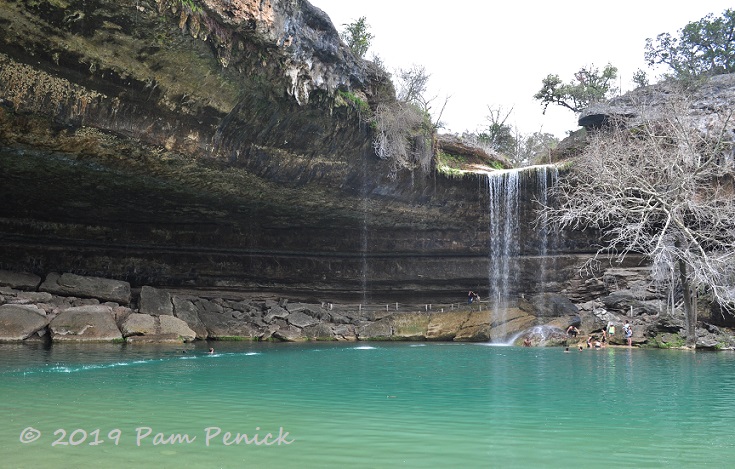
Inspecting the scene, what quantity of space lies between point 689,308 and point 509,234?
759cm

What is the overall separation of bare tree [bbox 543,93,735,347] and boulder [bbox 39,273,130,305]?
51.2ft

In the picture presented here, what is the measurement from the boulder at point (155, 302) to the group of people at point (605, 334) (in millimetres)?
14602

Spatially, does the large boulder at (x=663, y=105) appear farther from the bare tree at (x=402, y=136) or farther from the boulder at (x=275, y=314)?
the boulder at (x=275, y=314)

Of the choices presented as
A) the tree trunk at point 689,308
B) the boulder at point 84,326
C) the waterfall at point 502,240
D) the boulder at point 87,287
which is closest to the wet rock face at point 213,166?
the boulder at point 87,287

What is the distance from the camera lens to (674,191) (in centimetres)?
1736

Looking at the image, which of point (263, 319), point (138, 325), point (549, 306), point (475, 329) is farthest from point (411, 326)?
point (138, 325)

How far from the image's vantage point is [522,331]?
22.1 metres

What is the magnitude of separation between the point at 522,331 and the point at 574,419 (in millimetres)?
16299

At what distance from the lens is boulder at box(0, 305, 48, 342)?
52.8 ft

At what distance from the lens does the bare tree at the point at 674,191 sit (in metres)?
17.1

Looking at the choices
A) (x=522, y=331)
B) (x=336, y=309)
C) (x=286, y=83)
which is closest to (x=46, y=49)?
(x=286, y=83)

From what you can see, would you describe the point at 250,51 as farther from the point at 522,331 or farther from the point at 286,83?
the point at 522,331

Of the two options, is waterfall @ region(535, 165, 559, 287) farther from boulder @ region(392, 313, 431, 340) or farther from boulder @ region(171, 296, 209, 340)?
boulder @ region(171, 296, 209, 340)

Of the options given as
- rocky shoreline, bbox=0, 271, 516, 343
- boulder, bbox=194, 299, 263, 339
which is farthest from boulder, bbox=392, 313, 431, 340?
boulder, bbox=194, 299, 263, 339
